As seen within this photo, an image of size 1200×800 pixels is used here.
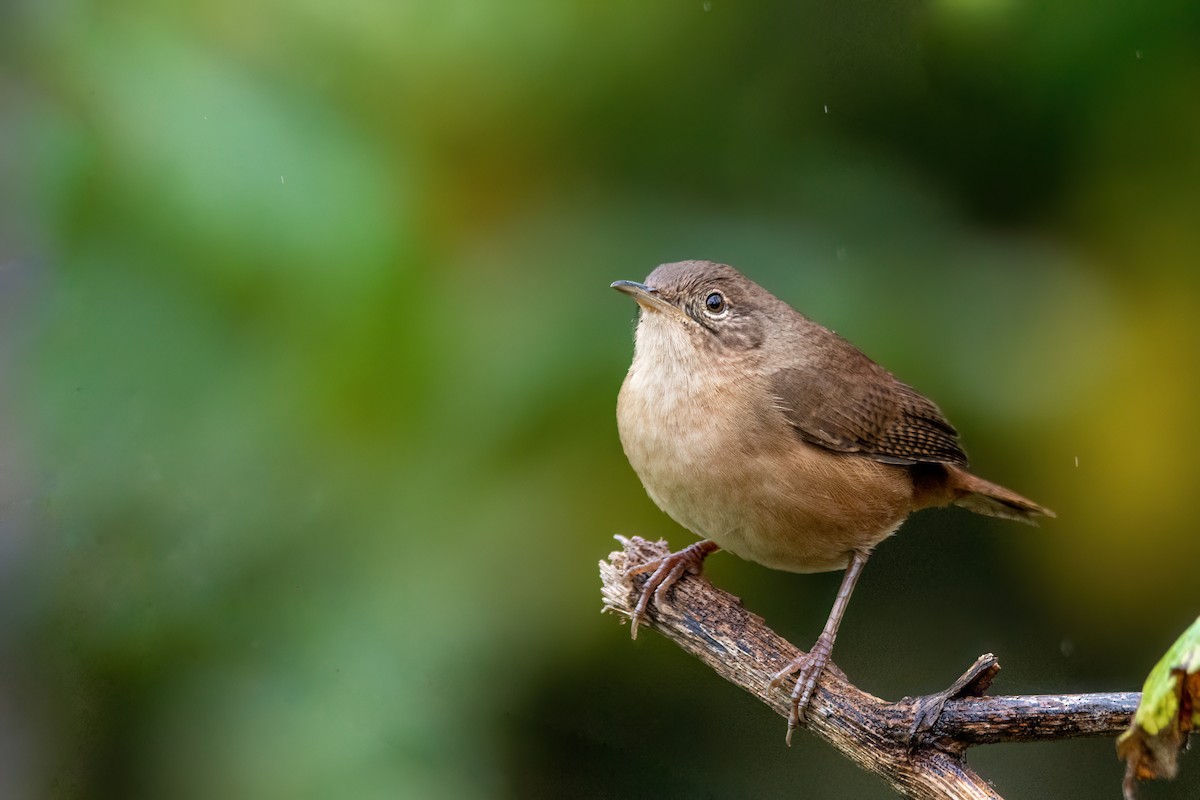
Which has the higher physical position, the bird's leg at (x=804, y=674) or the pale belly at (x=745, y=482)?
the pale belly at (x=745, y=482)

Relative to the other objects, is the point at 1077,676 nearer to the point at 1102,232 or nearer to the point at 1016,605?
the point at 1016,605

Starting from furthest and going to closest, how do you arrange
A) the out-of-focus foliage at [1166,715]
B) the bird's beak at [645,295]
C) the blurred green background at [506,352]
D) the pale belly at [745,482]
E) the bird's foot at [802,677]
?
the blurred green background at [506,352] < the bird's beak at [645,295] < the pale belly at [745,482] < the bird's foot at [802,677] < the out-of-focus foliage at [1166,715]

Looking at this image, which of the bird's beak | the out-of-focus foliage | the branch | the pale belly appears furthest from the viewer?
the bird's beak

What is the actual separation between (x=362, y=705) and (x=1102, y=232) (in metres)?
2.91

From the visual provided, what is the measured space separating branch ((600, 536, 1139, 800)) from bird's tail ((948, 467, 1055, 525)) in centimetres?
→ 106

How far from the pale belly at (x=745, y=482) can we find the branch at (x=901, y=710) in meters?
0.23

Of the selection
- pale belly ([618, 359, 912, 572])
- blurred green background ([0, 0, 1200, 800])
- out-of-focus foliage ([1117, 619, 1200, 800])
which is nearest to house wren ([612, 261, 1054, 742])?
pale belly ([618, 359, 912, 572])

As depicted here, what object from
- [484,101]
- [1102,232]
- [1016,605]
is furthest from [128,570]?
[1102,232]

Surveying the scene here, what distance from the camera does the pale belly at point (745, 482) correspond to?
341 cm

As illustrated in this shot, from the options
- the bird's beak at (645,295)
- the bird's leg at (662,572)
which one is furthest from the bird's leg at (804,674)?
the bird's beak at (645,295)

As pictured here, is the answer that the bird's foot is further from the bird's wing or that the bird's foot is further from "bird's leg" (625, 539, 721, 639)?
the bird's wing

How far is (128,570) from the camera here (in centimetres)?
412

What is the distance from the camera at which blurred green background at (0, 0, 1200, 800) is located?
3992 millimetres

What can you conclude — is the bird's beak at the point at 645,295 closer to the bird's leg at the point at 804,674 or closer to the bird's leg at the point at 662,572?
the bird's leg at the point at 662,572
